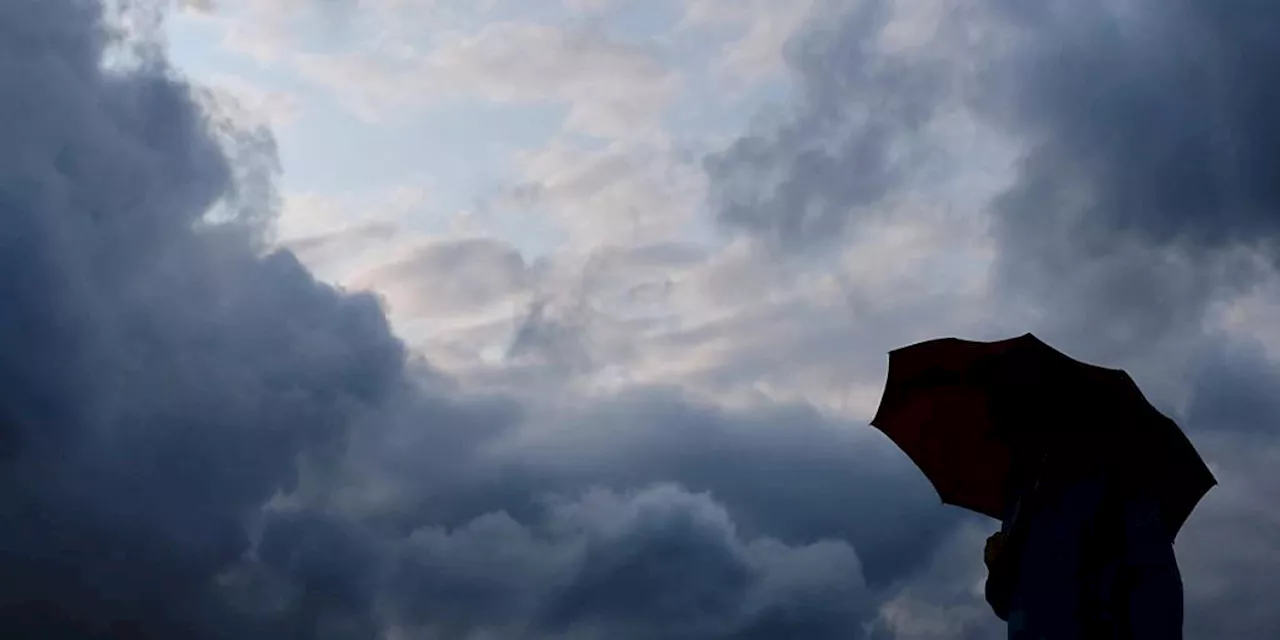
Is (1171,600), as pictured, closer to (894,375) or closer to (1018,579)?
(1018,579)

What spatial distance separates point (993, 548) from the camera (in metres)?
15.1

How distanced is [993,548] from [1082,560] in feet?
2.76

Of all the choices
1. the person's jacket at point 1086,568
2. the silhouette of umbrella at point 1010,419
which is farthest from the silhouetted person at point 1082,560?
the silhouette of umbrella at point 1010,419

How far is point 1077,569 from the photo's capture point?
48.3ft

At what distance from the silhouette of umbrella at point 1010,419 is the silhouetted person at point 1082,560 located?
308mm

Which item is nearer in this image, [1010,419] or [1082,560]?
[1082,560]

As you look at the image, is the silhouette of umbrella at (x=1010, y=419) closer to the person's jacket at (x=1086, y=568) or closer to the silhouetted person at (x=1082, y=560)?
the silhouetted person at (x=1082, y=560)

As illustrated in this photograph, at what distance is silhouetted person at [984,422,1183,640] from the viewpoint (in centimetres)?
1454

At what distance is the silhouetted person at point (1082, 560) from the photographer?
14.5 meters

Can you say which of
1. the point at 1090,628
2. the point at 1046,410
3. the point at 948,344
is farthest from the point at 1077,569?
the point at 948,344

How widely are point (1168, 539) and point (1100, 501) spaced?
738 millimetres

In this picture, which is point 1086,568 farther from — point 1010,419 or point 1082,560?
point 1010,419

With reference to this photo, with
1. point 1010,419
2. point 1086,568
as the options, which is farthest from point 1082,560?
point 1010,419

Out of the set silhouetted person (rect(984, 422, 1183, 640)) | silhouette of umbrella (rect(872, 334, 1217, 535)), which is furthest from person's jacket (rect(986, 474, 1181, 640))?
silhouette of umbrella (rect(872, 334, 1217, 535))
